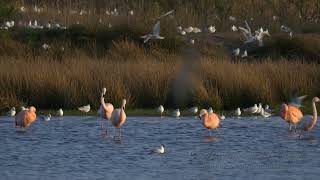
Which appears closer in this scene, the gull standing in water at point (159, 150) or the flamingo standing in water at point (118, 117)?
the gull standing in water at point (159, 150)

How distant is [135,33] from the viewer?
27000mm

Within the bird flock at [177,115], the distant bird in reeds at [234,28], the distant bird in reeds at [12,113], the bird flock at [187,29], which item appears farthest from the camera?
the distant bird in reeds at [234,28]

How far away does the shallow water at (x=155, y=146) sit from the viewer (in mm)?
13781

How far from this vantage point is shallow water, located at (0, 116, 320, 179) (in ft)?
45.2

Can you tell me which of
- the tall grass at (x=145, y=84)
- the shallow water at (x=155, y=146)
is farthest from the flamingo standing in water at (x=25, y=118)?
the tall grass at (x=145, y=84)

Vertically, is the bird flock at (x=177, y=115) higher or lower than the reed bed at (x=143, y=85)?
lower

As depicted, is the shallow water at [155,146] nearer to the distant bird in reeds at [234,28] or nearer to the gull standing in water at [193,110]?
the gull standing in water at [193,110]

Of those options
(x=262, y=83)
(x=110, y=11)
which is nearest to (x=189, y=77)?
(x=262, y=83)

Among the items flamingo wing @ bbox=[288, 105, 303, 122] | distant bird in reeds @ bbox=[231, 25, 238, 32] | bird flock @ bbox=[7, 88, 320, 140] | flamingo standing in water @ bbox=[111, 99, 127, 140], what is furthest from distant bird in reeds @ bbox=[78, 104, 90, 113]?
distant bird in reeds @ bbox=[231, 25, 238, 32]

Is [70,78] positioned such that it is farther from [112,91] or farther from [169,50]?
[169,50]

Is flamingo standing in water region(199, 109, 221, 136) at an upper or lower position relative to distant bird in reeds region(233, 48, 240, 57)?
lower

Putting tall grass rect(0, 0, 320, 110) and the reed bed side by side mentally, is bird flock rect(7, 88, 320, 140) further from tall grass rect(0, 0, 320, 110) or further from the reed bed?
tall grass rect(0, 0, 320, 110)

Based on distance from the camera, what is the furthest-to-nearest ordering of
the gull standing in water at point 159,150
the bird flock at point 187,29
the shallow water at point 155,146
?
the bird flock at point 187,29
the gull standing in water at point 159,150
the shallow water at point 155,146

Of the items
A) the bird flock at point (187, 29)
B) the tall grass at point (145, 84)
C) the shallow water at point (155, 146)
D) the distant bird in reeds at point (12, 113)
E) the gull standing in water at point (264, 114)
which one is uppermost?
the bird flock at point (187, 29)
